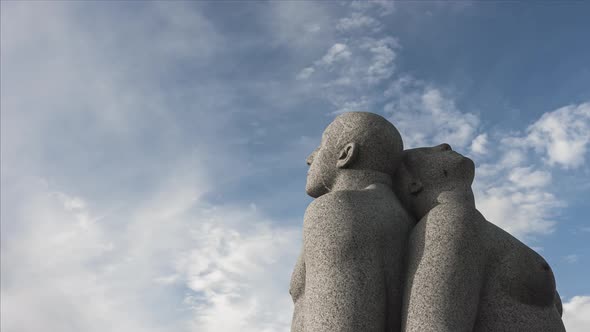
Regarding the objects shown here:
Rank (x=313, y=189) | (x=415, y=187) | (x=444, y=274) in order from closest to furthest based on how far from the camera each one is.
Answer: (x=444, y=274), (x=415, y=187), (x=313, y=189)

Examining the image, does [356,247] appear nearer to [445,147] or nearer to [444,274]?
[444,274]

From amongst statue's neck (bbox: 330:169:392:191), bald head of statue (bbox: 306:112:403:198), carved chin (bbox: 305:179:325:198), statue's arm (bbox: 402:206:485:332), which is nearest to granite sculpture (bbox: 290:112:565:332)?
statue's arm (bbox: 402:206:485:332)

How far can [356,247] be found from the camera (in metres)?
6.28

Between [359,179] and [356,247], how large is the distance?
1.33m

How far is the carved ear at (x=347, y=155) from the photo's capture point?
24.4 feet

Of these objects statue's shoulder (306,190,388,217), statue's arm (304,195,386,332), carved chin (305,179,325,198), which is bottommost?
statue's arm (304,195,386,332)

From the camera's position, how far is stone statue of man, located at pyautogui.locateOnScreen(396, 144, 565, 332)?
6043 mm

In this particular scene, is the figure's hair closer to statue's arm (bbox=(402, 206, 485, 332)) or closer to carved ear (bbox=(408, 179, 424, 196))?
carved ear (bbox=(408, 179, 424, 196))

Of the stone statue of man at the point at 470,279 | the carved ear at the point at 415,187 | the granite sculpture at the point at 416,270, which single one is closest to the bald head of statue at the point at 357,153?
the carved ear at the point at 415,187

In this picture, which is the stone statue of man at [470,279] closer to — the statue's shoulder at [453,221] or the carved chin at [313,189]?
the statue's shoulder at [453,221]

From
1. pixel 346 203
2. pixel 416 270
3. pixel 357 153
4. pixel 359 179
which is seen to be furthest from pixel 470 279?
pixel 357 153

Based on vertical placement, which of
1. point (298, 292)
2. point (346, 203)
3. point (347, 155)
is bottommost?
point (298, 292)

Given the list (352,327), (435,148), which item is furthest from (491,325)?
(435,148)

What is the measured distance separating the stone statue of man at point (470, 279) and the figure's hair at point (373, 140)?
0.93m
